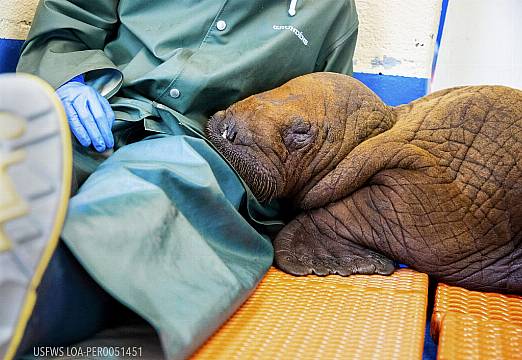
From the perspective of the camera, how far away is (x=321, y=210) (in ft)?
6.15

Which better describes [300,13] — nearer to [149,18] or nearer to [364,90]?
[364,90]

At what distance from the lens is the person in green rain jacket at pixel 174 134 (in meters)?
1.22

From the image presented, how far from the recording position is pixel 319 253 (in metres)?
1.82

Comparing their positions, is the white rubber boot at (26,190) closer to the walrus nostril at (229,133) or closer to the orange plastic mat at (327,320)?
the orange plastic mat at (327,320)

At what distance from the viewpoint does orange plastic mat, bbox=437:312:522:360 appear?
134 cm

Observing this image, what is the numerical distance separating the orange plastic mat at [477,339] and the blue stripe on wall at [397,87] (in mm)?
1086

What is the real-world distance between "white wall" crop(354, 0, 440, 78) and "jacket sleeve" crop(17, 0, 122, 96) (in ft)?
3.14

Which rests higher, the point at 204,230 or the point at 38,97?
the point at 38,97

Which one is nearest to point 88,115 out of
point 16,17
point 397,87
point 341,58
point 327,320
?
point 16,17

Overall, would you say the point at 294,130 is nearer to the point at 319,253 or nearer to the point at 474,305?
the point at 319,253

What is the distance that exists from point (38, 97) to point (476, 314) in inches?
44.2

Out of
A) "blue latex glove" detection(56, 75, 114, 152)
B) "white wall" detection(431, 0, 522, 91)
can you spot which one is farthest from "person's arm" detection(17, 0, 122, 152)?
"white wall" detection(431, 0, 522, 91)

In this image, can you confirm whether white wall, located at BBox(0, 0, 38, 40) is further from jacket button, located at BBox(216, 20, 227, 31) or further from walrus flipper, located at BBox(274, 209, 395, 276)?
walrus flipper, located at BBox(274, 209, 395, 276)

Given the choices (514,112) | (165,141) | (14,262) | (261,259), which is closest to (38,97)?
(14,262)
